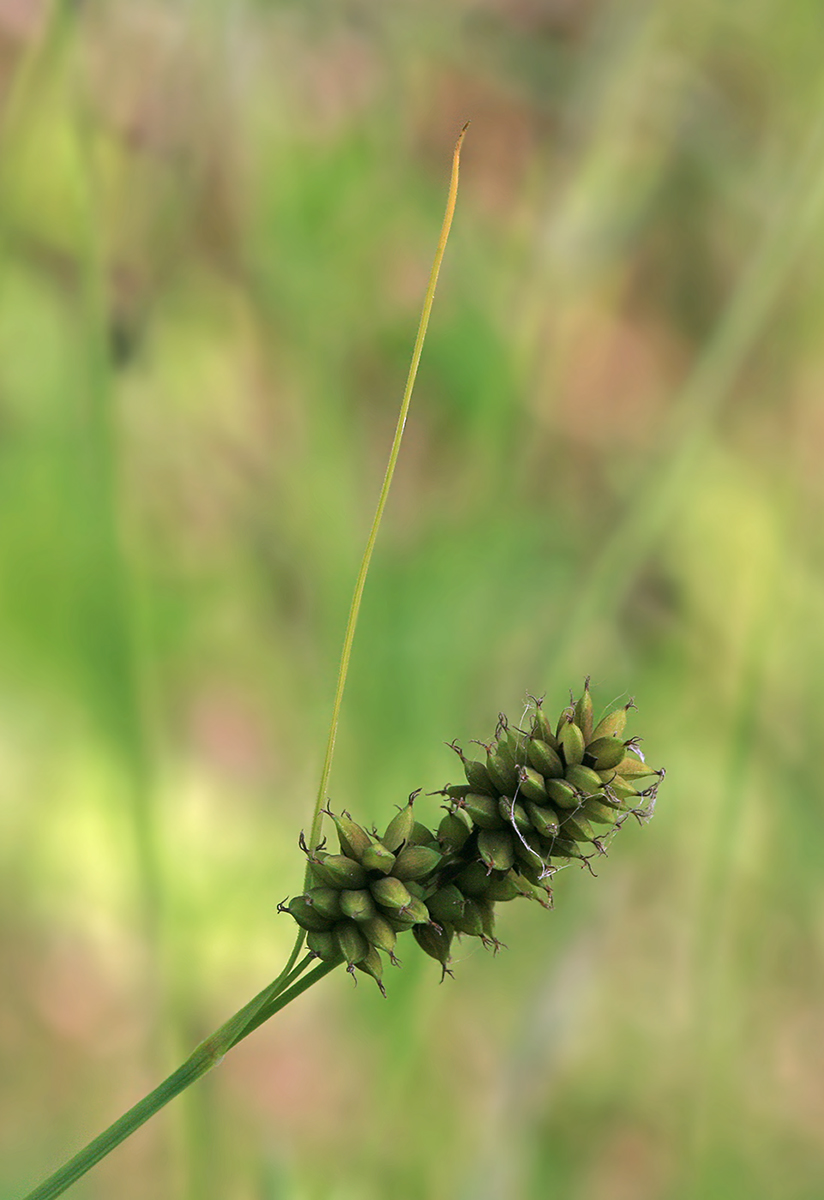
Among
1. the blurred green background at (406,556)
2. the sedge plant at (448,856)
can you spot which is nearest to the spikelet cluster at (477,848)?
the sedge plant at (448,856)

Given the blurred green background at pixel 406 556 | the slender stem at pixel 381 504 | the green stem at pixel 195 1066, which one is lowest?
the green stem at pixel 195 1066

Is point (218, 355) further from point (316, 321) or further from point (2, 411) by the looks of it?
point (2, 411)

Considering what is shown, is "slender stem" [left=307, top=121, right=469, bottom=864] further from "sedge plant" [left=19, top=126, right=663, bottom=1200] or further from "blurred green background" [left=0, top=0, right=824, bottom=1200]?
"blurred green background" [left=0, top=0, right=824, bottom=1200]

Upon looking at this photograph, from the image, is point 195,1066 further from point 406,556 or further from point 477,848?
point 406,556

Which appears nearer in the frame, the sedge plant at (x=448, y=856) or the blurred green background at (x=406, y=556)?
the sedge plant at (x=448, y=856)

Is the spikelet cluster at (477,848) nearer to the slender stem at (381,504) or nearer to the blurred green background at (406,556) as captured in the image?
the slender stem at (381,504)

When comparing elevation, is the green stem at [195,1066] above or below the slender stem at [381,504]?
below

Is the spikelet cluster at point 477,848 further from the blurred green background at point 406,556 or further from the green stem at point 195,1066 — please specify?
the blurred green background at point 406,556
